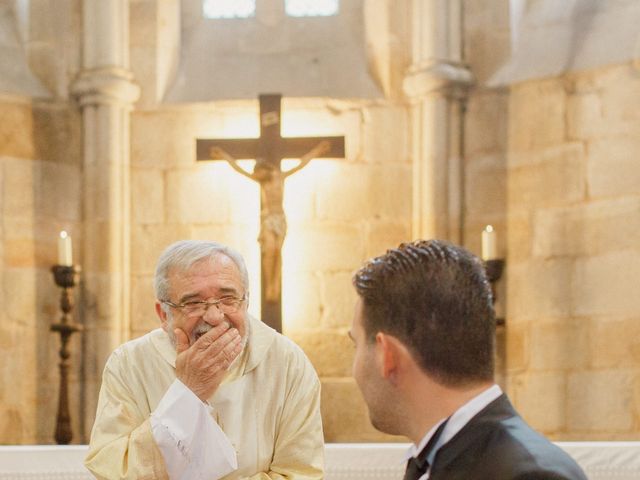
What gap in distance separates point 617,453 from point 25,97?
206 inches

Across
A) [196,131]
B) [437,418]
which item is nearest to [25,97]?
[196,131]

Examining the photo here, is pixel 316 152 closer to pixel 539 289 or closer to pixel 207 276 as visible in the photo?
pixel 539 289

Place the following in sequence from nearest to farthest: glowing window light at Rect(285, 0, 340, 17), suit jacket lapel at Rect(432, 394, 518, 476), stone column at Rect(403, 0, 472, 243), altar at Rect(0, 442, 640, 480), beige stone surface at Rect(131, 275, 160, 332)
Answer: suit jacket lapel at Rect(432, 394, 518, 476)
altar at Rect(0, 442, 640, 480)
stone column at Rect(403, 0, 472, 243)
beige stone surface at Rect(131, 275, 160, 332)
glowing window light at Rect(285, 0, 340, 17)

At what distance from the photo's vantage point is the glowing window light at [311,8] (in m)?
8.73

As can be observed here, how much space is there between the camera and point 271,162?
304 inches

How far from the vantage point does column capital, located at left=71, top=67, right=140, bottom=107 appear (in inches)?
319

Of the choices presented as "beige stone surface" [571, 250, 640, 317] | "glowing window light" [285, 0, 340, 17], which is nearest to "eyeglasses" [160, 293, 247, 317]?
"beige stone surface" [571, 250, 640, 317]

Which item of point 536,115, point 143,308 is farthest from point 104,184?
point 536,115

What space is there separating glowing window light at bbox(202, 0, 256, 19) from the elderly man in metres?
5.37

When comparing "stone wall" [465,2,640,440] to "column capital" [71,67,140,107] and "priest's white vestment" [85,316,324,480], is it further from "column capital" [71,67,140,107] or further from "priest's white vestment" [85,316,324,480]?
"priest's white vestment" [85,316,324,480]

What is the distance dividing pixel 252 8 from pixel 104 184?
1757 mm

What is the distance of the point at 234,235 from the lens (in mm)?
8172

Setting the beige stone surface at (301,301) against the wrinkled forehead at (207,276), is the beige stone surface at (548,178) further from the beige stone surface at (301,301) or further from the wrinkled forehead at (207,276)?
the wrinkled forehead at (207,276)

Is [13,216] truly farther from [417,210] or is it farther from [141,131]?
[417,210]
